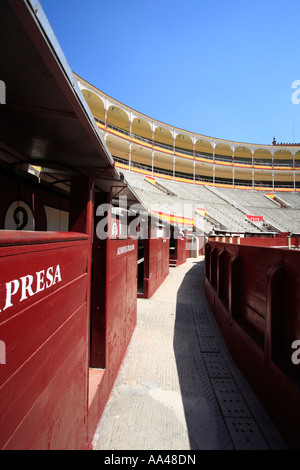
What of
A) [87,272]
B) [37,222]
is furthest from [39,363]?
[37,222]

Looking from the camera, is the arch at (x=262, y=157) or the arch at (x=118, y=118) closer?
the arch at (x=118, y=118)

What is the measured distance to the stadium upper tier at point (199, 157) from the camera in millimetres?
40812

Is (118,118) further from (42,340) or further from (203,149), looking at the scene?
(42,340)

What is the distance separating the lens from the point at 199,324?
6727mm

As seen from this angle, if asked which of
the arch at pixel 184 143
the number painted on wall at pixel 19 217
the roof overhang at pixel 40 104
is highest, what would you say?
the arch at pixel 184 143

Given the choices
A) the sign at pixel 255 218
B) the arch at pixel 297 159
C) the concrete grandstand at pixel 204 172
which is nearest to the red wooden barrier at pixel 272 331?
the concrete grandstand at pixel 204 172

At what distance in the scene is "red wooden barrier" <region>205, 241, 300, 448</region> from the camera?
8.66 feet

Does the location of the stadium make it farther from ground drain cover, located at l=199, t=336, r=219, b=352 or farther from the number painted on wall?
ground drain cover, located at l=199, t=336, r=219, b=352

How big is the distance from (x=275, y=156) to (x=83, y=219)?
195 feet

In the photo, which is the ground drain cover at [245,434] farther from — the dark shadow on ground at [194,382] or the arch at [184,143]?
the arch at [184,143]

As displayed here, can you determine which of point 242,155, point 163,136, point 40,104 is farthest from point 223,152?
point 40,104

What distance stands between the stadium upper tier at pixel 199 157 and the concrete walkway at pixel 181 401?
1401 inches

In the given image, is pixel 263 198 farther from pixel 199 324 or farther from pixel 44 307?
pixel 44 307
